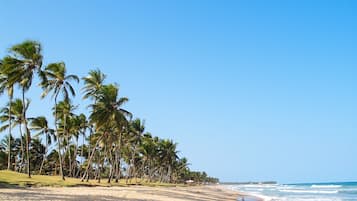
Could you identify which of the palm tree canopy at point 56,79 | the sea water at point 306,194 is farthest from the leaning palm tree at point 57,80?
the sea water at point 306,194

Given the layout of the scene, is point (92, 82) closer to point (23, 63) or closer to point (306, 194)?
point (23, 63)

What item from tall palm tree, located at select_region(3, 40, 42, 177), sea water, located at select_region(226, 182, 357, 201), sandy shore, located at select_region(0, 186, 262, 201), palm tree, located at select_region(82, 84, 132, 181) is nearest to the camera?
sandy shore, located at select_region(0, 186, 262, 201)

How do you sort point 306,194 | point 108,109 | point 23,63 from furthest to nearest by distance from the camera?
point 306,194, point 108,109, point 23,63

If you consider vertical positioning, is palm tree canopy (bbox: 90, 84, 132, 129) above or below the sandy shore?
above

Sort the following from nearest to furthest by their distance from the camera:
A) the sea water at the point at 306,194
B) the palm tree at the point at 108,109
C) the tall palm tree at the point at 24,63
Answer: the tall palm tree at the point at 24,63
the palm tree at the point at 108,109
the sea water at the point at 306,194

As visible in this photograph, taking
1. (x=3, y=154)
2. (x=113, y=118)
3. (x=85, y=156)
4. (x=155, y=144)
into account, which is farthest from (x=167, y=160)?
(x=113, y=118)

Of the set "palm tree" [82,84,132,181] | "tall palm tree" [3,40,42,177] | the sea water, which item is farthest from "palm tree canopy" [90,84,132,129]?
the sea water

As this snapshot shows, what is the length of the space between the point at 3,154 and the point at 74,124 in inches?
955

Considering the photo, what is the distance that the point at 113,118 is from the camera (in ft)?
157

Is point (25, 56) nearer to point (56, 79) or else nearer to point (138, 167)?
point (56, 79)

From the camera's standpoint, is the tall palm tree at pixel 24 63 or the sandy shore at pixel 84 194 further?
the tall palm tree at pixel 24 63

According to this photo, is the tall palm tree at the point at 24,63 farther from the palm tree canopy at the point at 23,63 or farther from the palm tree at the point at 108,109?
the palm tree at the point at 108,109

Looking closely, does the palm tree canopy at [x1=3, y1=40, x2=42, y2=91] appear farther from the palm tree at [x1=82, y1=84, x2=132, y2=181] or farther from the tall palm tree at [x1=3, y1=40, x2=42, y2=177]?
the palm tree at [x1=82, y1=84, x2=132, y2=181]

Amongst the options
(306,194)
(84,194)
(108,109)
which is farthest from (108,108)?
(306,194)
